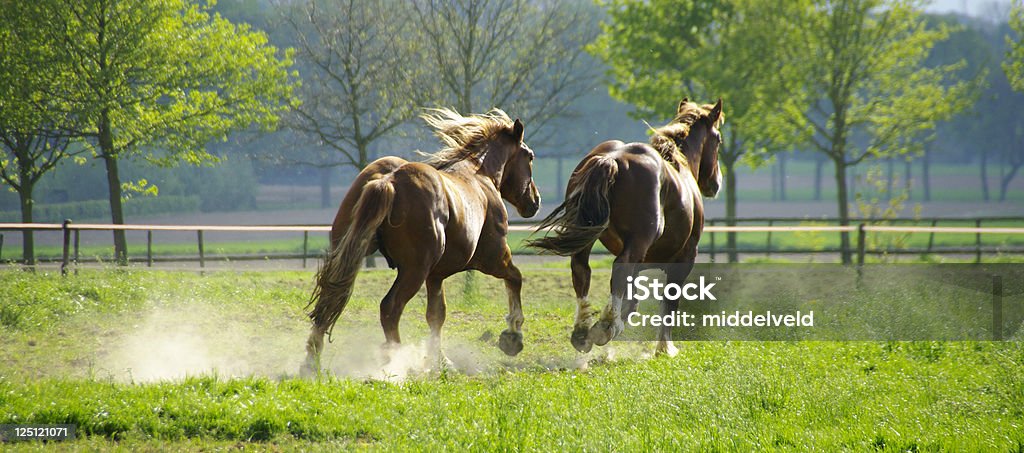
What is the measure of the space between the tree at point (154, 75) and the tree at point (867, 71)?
12195 mm

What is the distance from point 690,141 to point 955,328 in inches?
136

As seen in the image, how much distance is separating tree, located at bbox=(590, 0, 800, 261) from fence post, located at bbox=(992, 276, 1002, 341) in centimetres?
1010

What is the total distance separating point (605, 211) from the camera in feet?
27.8

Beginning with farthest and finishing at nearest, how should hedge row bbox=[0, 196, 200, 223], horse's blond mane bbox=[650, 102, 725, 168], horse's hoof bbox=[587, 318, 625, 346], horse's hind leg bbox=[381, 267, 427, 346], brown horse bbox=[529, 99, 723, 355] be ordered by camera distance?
hedge row bbox=[0, 196, 200, 223], horse's blond mane bbox=[650, 102, 725, 168], brown horse bbox=[529, 99, 723, 355], horse's hoof bbox=[587, 318, 625, 346], horse's hind leg bbox=[381, 267, 427, 346]

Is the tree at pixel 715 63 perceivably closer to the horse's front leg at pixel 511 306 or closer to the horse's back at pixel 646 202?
the horse's back at pixel 646 202

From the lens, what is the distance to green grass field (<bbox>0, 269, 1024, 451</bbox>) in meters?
5.49

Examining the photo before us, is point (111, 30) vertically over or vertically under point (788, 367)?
over

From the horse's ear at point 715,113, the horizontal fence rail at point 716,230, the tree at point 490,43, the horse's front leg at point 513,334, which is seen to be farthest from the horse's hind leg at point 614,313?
the tree at point 490,43

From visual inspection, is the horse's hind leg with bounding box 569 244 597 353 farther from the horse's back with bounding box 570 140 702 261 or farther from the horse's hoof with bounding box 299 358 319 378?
the horse's hoof with bounding box 299 358 319 378

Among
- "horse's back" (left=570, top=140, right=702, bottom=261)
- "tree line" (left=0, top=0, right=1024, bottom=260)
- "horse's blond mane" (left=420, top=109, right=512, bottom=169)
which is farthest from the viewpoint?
"tree line" (left=0, top=0, right=1024, bottom=260)

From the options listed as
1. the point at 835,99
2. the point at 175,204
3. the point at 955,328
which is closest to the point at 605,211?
the point at 955,328

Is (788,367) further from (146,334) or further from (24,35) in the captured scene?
(24,35)

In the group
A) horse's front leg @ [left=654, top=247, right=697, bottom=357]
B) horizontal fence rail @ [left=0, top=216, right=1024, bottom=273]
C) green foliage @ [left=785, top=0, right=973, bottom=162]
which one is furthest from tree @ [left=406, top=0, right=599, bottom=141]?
horse's front leg @ [left=654, top=247, right=697, bottom=357]

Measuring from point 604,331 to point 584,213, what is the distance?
3.50 feet
